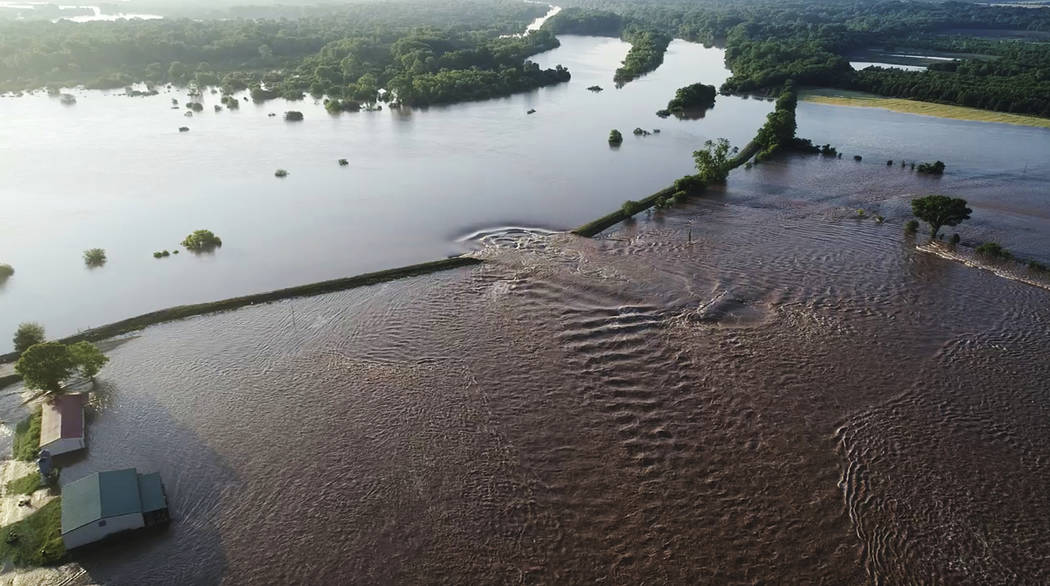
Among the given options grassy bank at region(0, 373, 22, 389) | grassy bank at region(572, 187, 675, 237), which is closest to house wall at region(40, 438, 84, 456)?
grassy bank at region(0, 373, 22, 389)

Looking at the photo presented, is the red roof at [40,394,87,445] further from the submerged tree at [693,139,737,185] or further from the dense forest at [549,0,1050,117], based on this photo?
the dense forest at [549,0,1050,117]

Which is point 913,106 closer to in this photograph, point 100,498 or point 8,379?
point 100,498

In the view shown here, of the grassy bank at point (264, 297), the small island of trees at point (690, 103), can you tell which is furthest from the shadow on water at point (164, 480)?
the small island of trees at point (690, 103)

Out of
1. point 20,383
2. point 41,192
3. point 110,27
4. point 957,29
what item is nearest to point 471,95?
point 41,192

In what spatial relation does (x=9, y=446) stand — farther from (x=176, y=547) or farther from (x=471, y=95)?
(x=471, y=95)

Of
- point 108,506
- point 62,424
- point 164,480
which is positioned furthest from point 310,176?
point 108,506

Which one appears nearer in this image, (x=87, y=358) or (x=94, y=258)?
(x=87, y=358)
